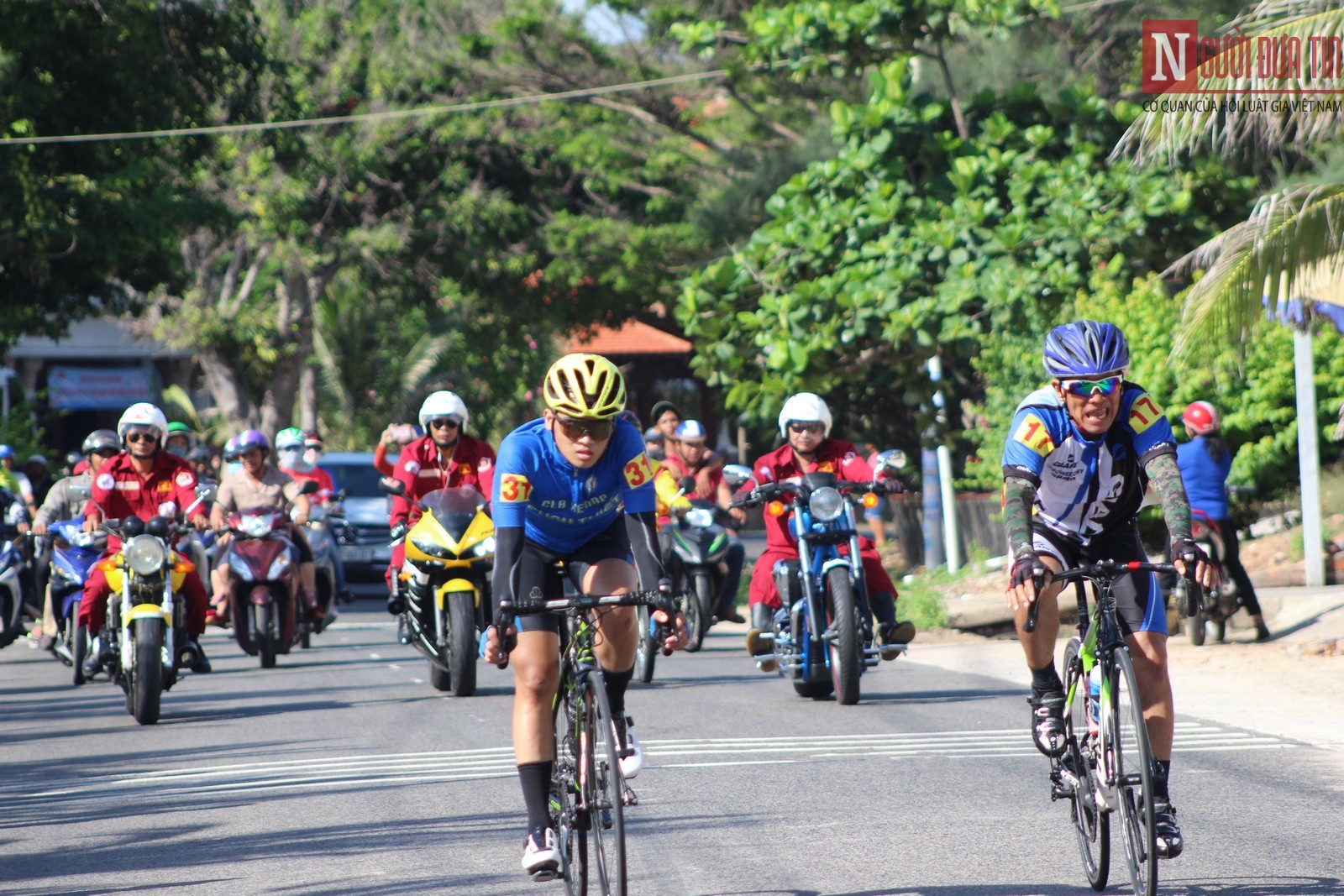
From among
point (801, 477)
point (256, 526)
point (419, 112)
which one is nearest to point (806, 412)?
point (801, 477)

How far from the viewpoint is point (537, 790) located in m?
6.03

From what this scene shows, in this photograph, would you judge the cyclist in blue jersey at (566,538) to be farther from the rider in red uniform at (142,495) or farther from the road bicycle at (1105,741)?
the rider in red uniform at (142,495)

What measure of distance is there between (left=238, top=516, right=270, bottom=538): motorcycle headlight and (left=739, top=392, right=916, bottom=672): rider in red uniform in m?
4.26

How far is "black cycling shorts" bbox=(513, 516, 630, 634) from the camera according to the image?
21.3 ft

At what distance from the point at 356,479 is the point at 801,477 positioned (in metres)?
15.7

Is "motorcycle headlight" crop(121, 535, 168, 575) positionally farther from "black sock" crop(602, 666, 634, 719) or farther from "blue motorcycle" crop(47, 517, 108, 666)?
"black sock" crop(602, 666, 634, 719)

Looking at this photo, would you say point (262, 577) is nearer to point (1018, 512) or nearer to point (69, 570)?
point (69, 570)

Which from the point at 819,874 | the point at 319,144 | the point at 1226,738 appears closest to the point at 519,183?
the point at 319,144

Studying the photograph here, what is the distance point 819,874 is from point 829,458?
5750 millimetres

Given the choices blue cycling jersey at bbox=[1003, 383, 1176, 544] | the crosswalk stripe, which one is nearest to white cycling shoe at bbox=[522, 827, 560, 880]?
blue cycling jersey at bbox=[1003, 383, 1176, 544]

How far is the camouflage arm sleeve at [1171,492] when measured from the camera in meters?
6.08

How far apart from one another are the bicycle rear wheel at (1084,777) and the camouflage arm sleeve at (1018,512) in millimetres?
485

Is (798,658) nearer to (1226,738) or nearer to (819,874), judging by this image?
(1226,738)

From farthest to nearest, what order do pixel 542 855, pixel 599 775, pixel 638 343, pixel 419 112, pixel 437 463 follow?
pixel 638 343
pixel 419 112
pixel 437 463
pixel 599 775
pixel 542 855
